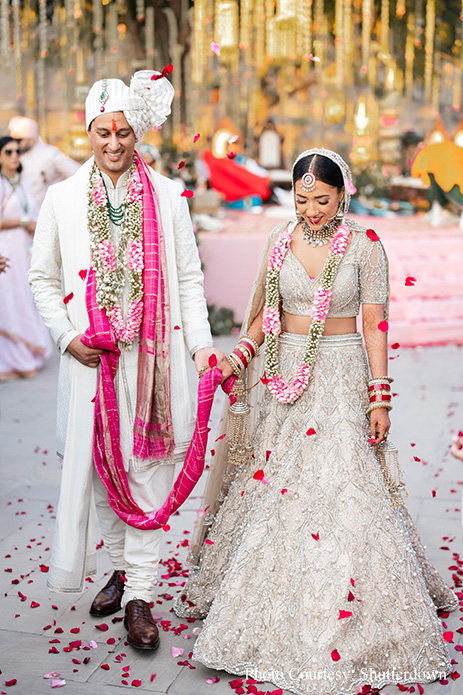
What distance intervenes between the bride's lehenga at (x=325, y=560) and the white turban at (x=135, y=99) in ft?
2.30

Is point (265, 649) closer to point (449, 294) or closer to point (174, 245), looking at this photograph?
point (174, 245)

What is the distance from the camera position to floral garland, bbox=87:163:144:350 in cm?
316

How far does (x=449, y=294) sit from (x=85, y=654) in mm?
6879

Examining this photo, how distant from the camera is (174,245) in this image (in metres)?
3.30

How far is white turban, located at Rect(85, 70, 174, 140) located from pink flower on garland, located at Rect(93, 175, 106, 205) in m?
0.20

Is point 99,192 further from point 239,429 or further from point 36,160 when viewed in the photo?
point 36,160

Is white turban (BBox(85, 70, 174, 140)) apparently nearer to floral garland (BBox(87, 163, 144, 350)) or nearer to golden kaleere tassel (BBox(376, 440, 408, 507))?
floral garland (BBox(87, 163, 144, 350))

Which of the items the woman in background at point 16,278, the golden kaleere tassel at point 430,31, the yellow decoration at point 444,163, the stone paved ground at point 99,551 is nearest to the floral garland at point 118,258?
the stone paved ground at point 99,551

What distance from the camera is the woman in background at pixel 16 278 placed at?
7402mm

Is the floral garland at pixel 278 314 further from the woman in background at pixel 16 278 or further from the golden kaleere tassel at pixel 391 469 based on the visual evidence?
the woman in background at pixel 16 278

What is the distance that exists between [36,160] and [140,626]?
20.3ft

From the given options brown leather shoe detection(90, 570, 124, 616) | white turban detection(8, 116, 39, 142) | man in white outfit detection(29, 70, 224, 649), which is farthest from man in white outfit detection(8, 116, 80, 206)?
brown leather shoe detection(90, 570, 124, 616)

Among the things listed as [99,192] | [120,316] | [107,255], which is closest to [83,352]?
[120,316]

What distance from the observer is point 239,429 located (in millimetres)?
3385
